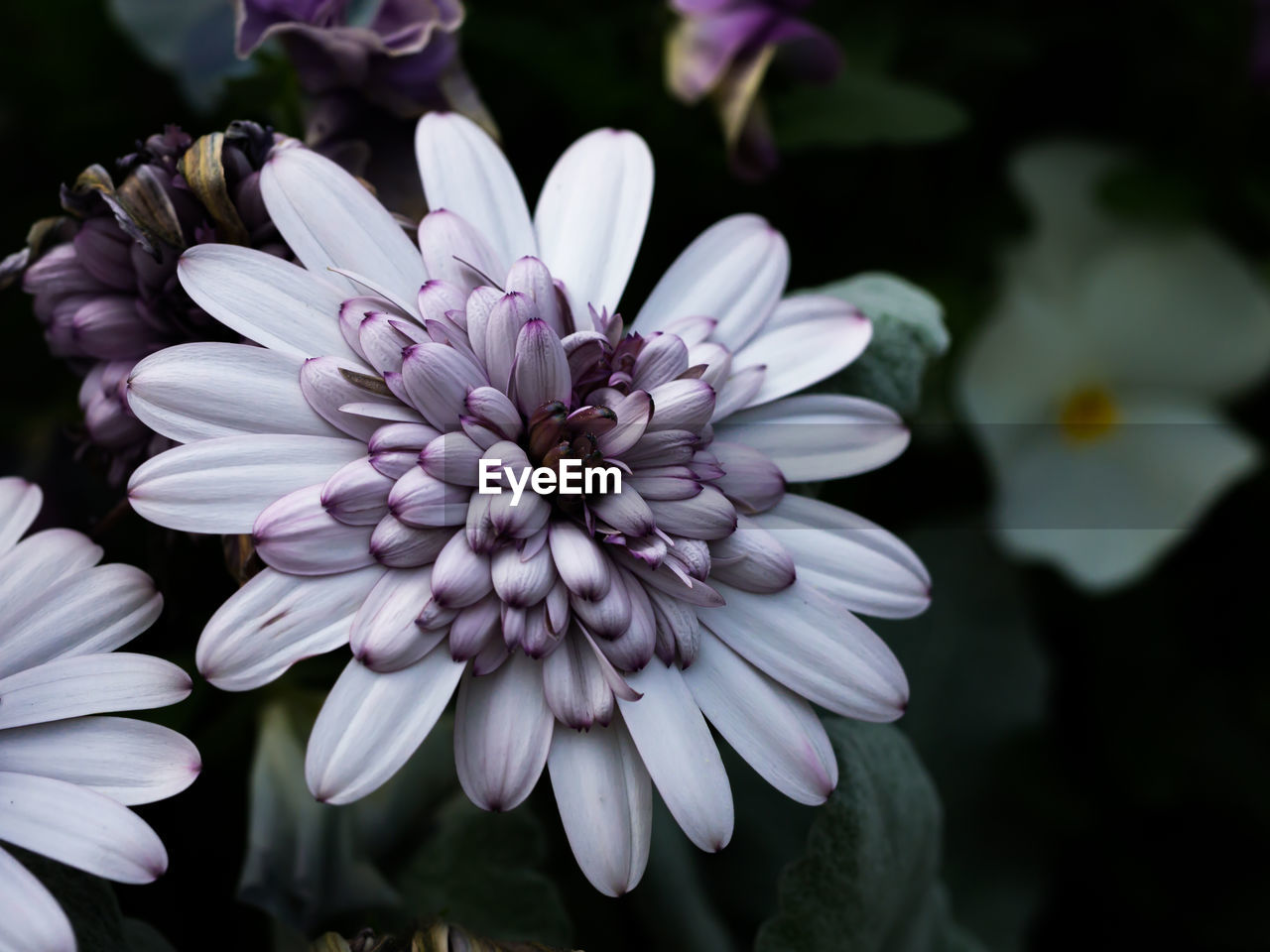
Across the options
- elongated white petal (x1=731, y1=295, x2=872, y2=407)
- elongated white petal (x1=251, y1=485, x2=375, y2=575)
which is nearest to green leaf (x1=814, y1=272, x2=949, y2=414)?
elongated white petal (x1=731, y1=295, x2=872, y2=407)

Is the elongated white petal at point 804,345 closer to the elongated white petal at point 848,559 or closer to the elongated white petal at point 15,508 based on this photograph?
the elongated white petal at point 848,559

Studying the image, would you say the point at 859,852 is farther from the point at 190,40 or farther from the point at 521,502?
the point at 190,40

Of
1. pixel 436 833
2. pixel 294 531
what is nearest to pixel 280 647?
pixel 294 531

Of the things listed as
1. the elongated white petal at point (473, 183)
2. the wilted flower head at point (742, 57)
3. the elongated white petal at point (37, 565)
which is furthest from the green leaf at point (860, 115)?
the elongated white petal at point (37, 565)

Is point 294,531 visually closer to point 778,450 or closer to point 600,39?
point 778,450

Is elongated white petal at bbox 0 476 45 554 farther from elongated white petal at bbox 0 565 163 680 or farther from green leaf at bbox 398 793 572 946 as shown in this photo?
green leaf at bbox 398 793 572 946

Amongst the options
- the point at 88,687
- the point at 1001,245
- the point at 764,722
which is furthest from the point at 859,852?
the point at 1001,245
